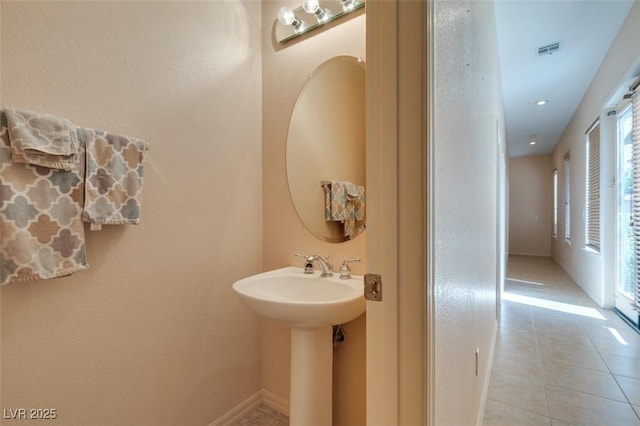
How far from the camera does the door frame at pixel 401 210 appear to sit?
598mm

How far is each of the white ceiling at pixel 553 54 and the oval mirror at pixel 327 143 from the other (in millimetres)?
1898

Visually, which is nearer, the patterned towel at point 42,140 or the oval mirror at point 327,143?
the patterned towel at point 42,140

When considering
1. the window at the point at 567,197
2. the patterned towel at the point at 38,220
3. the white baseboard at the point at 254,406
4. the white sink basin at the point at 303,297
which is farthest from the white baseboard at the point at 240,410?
the window at the point at 567,197

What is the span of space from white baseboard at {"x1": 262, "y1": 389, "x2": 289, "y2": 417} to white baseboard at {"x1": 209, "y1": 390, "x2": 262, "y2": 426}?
3 centimetres

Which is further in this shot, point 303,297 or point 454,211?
point 303,297

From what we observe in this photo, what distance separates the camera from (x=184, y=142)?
56.9 inches

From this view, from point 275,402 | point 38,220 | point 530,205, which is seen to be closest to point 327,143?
point 38,220

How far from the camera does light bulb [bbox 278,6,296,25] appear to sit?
1656 millimetres

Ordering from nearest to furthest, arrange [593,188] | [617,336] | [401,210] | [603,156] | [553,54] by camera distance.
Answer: [401,210] → [617,336] → [553,54] → [603,156] → [593,188]

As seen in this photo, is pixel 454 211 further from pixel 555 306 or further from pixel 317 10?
pixel 555 306

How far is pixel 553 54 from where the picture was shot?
125 inches

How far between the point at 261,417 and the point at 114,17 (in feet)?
6.91

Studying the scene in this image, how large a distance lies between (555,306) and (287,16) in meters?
4.22

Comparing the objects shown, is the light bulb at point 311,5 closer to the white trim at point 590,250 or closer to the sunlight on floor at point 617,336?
the sunlight on floor at point 617,336
